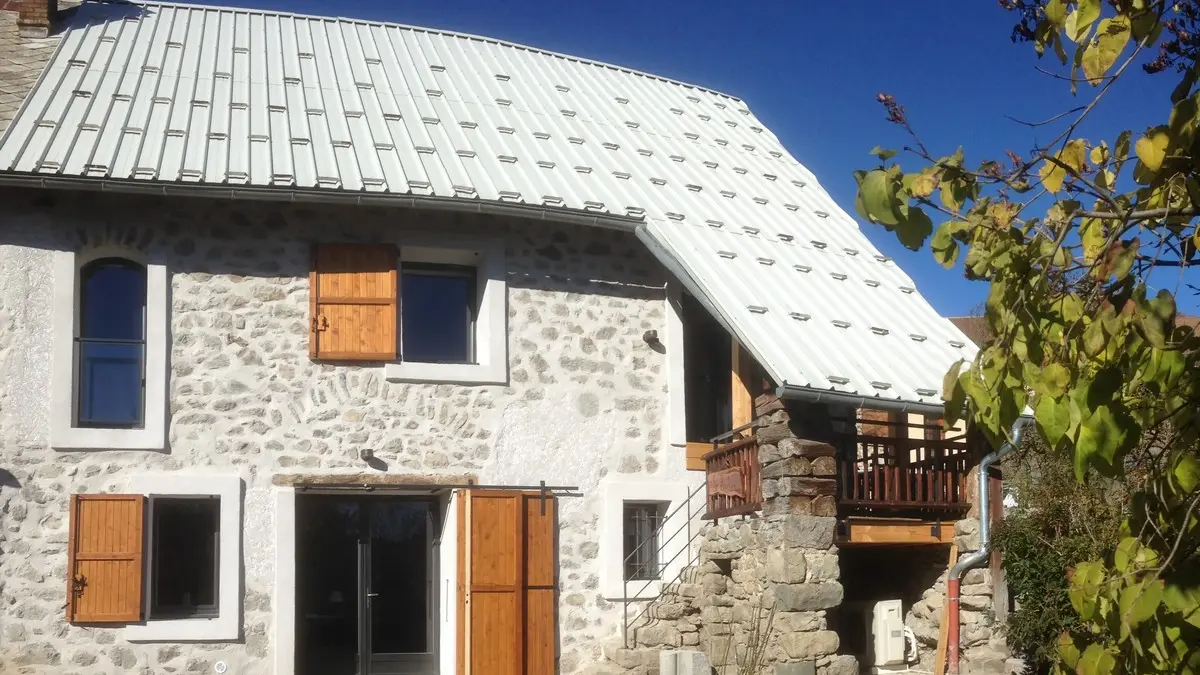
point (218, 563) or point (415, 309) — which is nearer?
point (218, 563)

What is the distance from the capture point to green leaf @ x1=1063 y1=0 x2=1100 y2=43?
2561 millimetres

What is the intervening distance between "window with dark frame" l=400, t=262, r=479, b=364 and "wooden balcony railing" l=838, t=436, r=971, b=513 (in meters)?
3.36

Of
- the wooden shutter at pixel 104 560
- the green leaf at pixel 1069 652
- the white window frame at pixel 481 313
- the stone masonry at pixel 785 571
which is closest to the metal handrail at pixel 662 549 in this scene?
the stone masonry at pixel 785 571

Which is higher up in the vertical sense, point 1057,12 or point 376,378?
point 1057,12

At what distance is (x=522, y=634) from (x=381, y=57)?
634 cm

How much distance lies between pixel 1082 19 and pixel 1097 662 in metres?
1.34

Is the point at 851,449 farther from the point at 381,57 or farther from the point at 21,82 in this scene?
the point at 21,82

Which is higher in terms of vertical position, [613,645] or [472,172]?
[472,172]

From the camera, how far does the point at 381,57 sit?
523 inches

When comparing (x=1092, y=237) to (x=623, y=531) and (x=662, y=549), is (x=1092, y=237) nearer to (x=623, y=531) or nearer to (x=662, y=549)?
(x=623, y=531)

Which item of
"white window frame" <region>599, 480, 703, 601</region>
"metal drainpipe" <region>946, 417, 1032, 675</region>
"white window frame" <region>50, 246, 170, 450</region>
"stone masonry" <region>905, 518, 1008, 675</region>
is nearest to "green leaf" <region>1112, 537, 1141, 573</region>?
"metal drainpipe" <region>946, 417, 1032, 675</region>

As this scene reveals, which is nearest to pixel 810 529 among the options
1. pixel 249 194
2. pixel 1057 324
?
pixel 249 194

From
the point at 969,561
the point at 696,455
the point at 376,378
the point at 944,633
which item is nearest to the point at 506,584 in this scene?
the point at 376,378

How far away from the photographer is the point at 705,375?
1201cm
